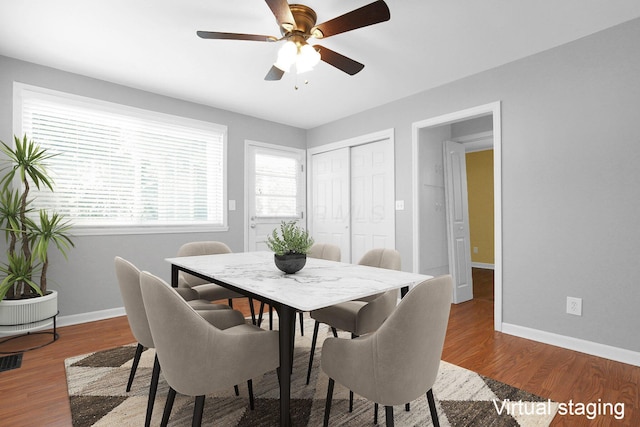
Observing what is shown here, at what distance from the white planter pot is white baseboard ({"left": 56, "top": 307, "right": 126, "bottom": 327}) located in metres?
0.46

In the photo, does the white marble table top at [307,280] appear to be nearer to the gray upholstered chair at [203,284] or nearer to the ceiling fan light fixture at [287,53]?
the gray upholstered chair at [203,284]

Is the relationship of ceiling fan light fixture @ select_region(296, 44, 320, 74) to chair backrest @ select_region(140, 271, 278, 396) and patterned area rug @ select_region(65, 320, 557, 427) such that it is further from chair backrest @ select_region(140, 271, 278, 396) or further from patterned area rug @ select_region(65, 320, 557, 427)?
patterned area rug @ select_region(65, 320, 557, 427)

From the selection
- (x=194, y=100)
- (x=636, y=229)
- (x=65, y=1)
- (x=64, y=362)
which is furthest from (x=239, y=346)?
(x=194, y=100)

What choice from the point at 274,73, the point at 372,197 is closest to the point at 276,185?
the point at 372,197

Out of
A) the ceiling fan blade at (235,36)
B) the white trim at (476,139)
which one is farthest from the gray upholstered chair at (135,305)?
the white trim at (476,139)

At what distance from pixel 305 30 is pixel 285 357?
2046 millimetres

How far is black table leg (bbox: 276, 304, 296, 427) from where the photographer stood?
1.29 meters

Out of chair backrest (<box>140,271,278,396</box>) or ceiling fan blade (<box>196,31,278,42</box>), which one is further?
ceiling fan blade (<box>196,31,278,42</box>)

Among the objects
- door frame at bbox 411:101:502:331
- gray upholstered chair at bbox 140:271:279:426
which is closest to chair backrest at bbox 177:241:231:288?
gray upholstered chair at bbox 140:271:279:426

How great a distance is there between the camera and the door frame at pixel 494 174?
3.11 m

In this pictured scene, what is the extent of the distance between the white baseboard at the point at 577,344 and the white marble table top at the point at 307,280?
1839mm

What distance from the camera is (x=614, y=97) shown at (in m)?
2.49

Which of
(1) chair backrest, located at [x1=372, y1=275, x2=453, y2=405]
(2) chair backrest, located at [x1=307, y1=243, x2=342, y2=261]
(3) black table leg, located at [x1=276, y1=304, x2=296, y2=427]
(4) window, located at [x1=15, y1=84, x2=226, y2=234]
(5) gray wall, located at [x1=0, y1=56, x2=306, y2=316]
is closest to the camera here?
(1) chair backrest, located at [x1=372, y1=275, x2=453, y2=405]

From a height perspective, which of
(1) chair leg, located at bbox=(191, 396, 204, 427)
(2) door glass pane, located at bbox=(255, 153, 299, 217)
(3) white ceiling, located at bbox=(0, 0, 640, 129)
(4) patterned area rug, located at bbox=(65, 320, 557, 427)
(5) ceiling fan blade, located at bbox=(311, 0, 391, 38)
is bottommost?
(4) patterned area rug, located at bbox=(65, 320, 557, 427)
